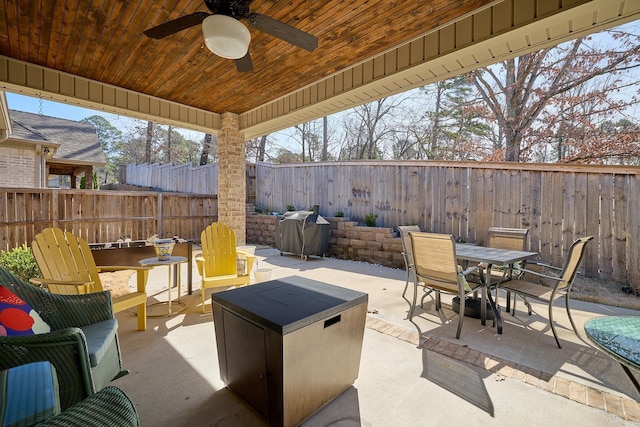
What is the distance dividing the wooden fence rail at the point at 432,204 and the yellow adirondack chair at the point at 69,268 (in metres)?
4.53

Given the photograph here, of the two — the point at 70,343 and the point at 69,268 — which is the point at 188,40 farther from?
the point at 70,343

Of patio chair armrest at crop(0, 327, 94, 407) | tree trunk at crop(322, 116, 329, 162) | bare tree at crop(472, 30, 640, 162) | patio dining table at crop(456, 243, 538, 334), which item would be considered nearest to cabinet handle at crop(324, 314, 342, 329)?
patio chair armrest at crop(0, 327, 94, 407)

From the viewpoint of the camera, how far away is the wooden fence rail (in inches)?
165

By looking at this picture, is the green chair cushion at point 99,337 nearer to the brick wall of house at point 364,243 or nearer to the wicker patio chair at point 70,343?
the wicker patio chair at point 70,343

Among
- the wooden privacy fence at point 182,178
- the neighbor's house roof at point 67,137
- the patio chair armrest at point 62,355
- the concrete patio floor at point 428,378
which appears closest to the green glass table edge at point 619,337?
the concrete patio floor at point 428,378

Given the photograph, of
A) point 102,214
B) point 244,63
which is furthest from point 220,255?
point 102,214

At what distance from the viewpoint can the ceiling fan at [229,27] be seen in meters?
1.99

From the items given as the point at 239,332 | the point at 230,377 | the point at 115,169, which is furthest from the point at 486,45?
the point at 115,169

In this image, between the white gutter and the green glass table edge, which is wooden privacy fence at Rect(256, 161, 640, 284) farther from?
the white gutter

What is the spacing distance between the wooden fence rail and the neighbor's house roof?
3.49m

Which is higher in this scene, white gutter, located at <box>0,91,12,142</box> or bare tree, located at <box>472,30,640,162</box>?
bare tree, located at <box>472,30,640,162</box>

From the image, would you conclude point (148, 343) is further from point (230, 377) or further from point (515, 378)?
point (515, 378)

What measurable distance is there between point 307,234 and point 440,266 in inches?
152

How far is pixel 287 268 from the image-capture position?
18.5ft
